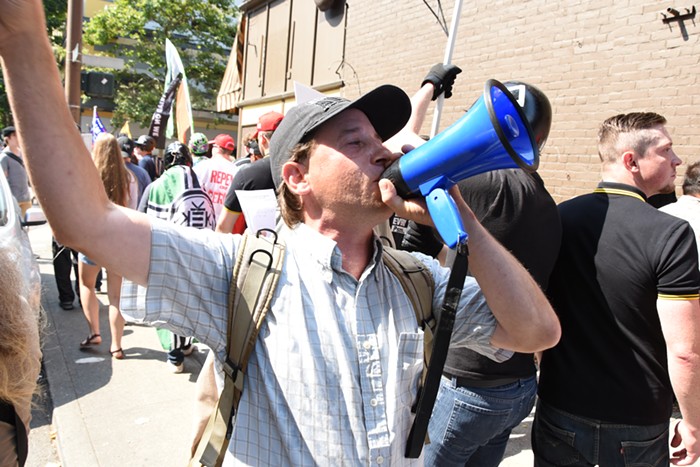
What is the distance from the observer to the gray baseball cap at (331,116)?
1.53 meters

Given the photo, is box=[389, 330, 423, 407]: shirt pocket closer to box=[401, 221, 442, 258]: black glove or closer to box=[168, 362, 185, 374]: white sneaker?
box=[401, 221, 442, 258]: black glove

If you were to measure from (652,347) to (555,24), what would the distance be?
5427mm

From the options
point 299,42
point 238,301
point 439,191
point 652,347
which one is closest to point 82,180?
point 238,301

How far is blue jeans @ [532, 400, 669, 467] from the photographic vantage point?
2201 millimetres

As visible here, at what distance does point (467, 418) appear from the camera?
2225 mm

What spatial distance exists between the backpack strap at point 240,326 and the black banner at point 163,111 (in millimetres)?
7931

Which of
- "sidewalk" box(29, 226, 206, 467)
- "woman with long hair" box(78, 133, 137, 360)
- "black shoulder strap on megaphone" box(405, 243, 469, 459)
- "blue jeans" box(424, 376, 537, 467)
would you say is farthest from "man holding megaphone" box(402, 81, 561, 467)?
"woman with long hair" box(78, 133, 137, 360)

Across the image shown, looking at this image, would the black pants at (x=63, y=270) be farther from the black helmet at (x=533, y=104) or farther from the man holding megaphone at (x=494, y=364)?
the black helmet at (x=533, y=104)

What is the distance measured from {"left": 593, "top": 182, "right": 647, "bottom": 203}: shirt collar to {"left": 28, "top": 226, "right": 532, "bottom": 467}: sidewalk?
2.06 meters

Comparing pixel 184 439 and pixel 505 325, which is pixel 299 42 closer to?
pixel 184 439

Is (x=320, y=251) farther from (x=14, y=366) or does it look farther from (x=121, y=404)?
(x=121, y=404)

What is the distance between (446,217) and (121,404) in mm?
3653

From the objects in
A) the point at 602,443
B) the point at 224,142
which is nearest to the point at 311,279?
the point at 602,443

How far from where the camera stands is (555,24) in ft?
21.6
